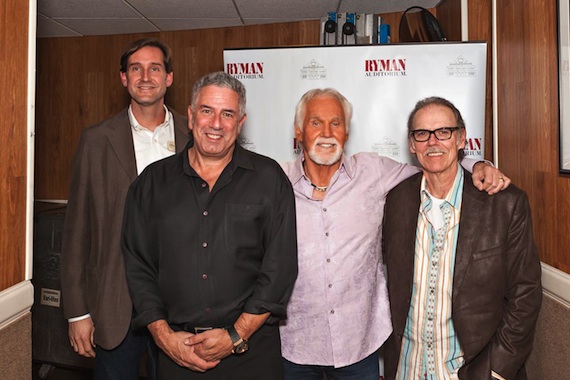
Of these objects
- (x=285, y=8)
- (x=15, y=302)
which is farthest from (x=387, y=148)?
(x=15, y=302)

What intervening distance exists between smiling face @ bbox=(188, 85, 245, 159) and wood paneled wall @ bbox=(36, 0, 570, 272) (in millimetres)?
1303

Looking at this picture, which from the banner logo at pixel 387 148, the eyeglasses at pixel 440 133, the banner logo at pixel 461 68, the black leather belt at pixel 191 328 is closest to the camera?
the black leather belt at pixel 191 328

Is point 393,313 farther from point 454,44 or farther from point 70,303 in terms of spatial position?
point 454,44

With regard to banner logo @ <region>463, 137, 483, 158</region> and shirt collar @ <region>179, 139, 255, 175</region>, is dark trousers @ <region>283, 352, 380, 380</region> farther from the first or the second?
banner logo @ <region>463, 137, 483, 158</region>

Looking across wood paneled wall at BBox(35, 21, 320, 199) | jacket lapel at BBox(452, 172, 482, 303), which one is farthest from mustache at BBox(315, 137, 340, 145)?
wood paneled wall at BBox(35, 21, 320, 199)

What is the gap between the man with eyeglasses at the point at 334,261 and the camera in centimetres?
189

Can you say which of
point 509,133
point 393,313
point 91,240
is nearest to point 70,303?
point 91,240

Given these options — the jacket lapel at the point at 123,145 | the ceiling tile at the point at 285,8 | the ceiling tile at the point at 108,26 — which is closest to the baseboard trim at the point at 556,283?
the jacket lapel at the point at 123,145

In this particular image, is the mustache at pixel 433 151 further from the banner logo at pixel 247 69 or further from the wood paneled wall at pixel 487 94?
the banner logo at pixel 247 69

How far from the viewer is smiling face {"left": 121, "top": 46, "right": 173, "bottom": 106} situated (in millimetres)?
1992

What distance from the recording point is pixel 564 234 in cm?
188

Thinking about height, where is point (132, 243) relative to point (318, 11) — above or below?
below

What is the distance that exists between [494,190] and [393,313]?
61cm

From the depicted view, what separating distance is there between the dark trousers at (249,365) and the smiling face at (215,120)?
0.69 metres
